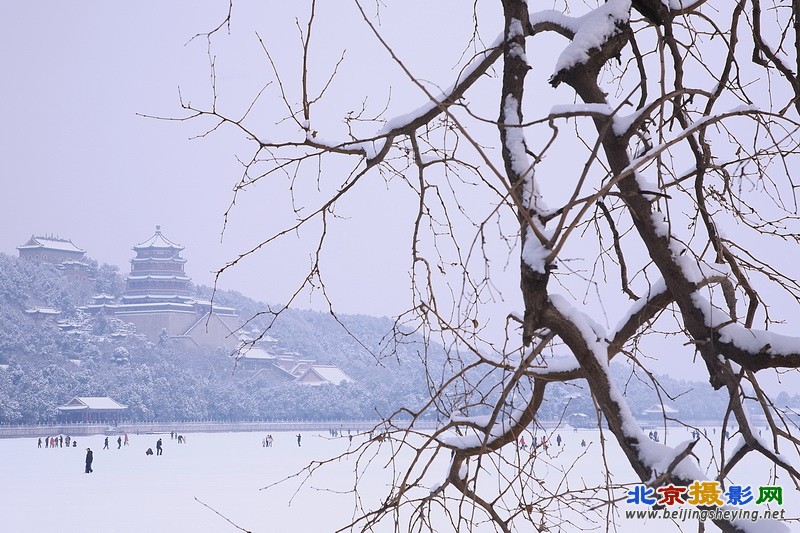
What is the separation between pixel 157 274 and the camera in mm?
38125

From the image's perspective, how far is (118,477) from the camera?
46.7ft

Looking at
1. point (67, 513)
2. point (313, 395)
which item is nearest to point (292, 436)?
point (313, 395)

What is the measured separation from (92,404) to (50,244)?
15140mm

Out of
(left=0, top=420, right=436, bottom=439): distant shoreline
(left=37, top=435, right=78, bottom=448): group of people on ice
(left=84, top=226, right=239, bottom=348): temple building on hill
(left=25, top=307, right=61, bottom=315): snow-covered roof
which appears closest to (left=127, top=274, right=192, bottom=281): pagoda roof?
(left=84, top=226, right=239, bottom=348): temple building on hill

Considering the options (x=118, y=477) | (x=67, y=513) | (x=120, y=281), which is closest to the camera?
(x=67, y=513)

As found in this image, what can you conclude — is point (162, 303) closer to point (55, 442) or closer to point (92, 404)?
point (92, 404)

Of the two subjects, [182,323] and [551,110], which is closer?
[551,110]

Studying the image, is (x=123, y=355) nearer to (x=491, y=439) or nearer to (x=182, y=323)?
(x=182, y=323)

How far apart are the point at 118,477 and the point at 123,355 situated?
21.2 m

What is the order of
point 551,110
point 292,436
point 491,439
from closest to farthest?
point 551,110
point 491,439
point 292,436

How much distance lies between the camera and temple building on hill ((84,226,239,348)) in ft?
123

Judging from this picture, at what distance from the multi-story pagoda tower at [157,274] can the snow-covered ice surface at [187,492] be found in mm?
17279

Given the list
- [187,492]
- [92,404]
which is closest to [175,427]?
[92,404]

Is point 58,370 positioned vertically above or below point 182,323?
below
